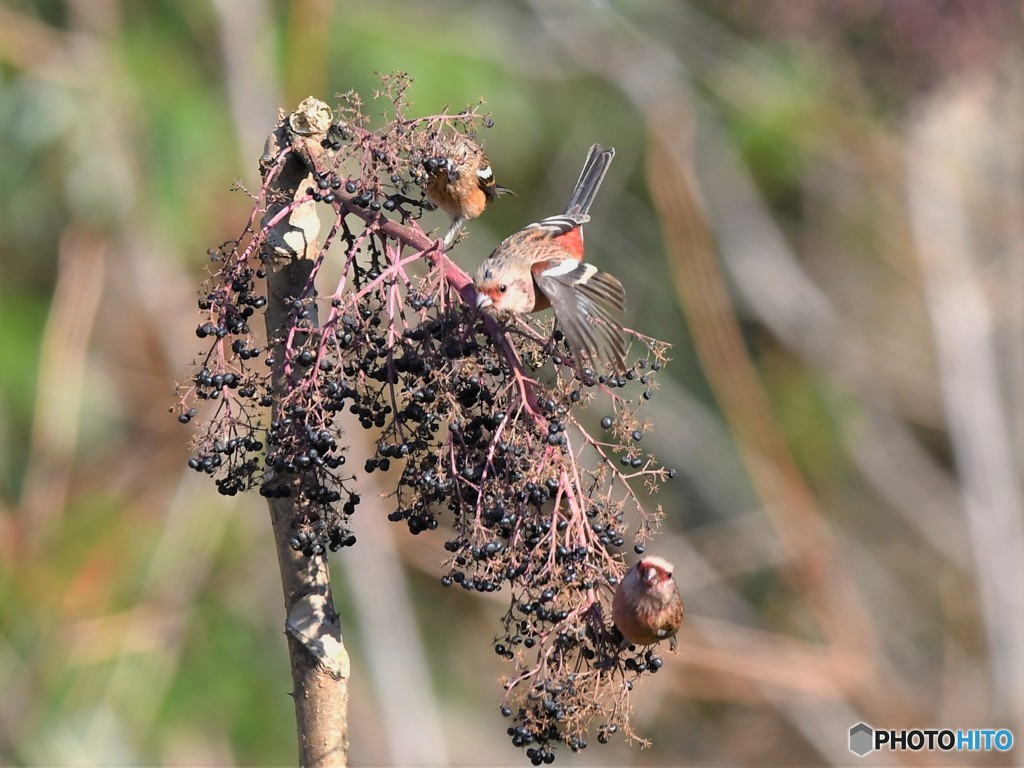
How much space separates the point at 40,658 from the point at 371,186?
5.71 meters

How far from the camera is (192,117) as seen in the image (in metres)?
8.66

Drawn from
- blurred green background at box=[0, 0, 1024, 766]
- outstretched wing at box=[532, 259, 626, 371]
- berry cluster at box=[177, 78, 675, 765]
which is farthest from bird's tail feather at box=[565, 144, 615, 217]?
blurred green background at box=[0, 0, 1024, 766]

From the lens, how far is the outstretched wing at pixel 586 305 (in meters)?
2.46

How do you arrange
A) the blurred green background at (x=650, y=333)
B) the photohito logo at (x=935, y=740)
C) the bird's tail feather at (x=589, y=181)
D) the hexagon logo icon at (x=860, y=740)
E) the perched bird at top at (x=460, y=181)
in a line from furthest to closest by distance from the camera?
1. the hexagon logo icon at (x=860, y=740)
2. the photohito logo at (x=935, y=740)
3. the blurred green background at (x=650, y=333)
4. the bird's tail feather at (x=589, y=181)
5. the perched bird at top at (x=460, y=181)

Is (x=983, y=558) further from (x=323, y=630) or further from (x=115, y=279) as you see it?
(x=323, y=630)

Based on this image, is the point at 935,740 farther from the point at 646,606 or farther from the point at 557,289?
the point at 646,606

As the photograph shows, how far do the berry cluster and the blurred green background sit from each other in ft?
16.9

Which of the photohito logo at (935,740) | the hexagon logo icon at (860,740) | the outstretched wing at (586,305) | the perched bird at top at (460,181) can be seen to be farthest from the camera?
the hexagon logo icon at (860,740)

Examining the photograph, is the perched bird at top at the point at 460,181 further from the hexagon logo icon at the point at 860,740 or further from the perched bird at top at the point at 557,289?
the hexagon logo icon at the point at 860,740

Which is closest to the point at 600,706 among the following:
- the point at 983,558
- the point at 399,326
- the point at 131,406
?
the point at 399,326

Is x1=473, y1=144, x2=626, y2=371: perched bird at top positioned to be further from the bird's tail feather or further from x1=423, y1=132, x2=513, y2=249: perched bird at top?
the bird's tail feather

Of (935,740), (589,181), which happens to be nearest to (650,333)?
(935,740)

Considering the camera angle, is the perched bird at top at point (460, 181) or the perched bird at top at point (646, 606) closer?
the perched bird at top at point (646, 606)

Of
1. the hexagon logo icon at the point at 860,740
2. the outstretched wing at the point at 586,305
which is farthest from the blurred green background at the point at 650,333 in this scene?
the outstretched wing at the point at 586,305
